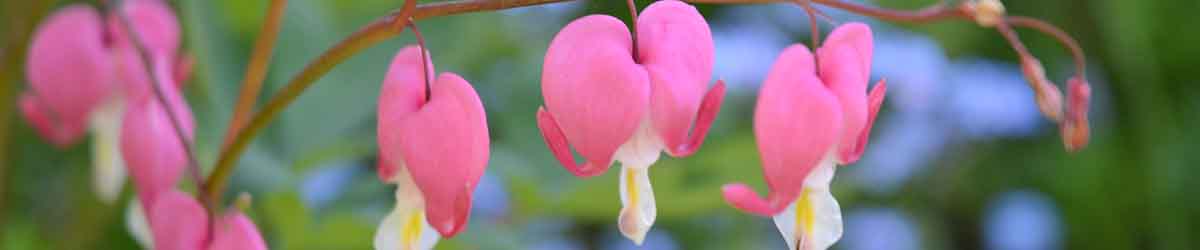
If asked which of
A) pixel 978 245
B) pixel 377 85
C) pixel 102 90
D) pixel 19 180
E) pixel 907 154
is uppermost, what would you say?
pixel 102 90

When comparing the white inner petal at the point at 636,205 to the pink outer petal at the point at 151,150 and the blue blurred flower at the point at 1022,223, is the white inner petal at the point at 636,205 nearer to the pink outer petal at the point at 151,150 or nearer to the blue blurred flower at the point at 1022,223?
the pink outer petal at the point at 151,150

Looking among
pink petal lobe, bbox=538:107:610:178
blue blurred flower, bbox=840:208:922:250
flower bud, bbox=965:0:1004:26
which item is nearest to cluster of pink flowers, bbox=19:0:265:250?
pink petal lobe, bbox=538:107:610:178

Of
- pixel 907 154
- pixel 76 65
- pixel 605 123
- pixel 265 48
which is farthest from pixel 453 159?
pixel 907 154

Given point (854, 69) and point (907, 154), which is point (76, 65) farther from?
point (907, 154)

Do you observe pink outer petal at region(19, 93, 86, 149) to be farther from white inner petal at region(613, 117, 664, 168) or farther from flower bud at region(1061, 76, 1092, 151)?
flower bud at region(1061, 76, 1092, 151)

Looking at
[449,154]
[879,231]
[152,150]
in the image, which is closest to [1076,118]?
[449,154]

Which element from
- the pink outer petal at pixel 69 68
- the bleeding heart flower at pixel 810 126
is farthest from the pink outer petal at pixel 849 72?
the pink outer petal at pixel 69 68

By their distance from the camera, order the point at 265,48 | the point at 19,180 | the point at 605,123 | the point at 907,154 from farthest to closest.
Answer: the point at 907,154, the point at 19,180, the point at 265,48, the point at 605,123
